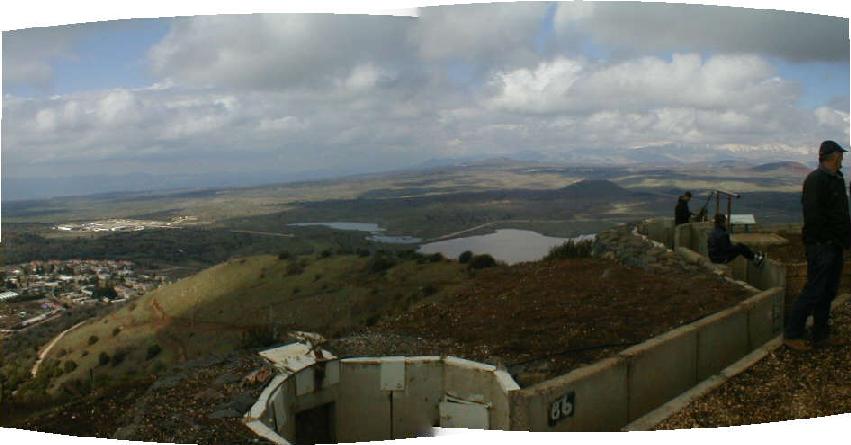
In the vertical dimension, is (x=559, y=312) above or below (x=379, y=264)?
below

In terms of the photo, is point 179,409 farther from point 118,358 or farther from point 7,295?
point 118,358

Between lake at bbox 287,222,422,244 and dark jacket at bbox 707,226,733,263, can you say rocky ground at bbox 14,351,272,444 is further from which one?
dark jacket at bbox 707,226,733,263

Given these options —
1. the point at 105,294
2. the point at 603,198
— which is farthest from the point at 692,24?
the point at 105,294

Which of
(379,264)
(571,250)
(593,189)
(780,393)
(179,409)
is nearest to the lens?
(780,393)

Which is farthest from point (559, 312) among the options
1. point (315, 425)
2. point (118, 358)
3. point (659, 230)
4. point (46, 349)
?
point (46, 349)

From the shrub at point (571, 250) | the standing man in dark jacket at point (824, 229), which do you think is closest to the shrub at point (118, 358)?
the shrub at point (571, 250)

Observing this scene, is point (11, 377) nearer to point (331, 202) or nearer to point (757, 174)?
point (331, 202)

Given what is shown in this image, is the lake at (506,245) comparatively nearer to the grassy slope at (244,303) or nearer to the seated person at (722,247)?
the grassy slope at (244,303)

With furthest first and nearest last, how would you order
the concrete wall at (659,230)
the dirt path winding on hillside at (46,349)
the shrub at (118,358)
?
1. the concrete wall at (659,230)
2. the shrub at (118,358)
3. the dirt path winding on hillside at (46,349)
